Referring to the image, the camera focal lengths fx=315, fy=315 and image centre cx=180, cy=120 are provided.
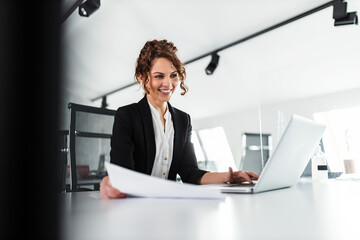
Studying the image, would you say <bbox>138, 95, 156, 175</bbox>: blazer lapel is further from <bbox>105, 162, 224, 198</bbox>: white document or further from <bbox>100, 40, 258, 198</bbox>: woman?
<bbox>105, 162, 224, 198</bbox>: white document

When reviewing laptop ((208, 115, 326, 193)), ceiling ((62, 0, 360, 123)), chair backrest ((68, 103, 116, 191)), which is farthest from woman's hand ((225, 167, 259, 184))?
ceiling ((62, 0, 360, 123))

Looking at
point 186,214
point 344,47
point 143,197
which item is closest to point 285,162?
point 143,197

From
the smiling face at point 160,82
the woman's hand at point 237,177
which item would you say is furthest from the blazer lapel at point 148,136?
the woman's hand at point 237,177

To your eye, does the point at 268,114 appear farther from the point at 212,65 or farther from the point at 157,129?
the point at 157,129

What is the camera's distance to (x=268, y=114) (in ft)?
22.1

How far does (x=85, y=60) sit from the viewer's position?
627cm

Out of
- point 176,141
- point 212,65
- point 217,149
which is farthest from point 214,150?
point 176,141

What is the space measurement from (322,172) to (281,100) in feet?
18.2

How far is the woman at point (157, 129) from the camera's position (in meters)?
1.27

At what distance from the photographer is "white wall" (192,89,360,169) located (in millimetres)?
5671

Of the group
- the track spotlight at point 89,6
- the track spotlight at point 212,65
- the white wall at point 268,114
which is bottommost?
the white wall at point 268,114

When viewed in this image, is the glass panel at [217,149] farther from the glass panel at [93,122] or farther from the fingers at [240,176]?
the fingers at [240,176]

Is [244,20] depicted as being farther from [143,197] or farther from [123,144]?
[143,197]

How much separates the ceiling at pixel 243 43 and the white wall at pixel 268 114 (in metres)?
0.16
